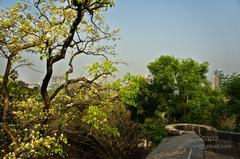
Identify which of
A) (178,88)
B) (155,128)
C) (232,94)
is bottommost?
(155,128)

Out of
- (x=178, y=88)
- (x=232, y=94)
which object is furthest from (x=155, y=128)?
(x=232, y=94)

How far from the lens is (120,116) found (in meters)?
19.2

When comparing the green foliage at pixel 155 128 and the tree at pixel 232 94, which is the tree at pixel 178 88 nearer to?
the green foliage at pixel 155 128

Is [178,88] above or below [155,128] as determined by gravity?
above

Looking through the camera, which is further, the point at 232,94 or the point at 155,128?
the point at 155,128

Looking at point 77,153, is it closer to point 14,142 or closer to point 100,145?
point 100,145

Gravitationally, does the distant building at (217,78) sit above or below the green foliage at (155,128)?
above

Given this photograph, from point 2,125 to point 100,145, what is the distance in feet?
38.3

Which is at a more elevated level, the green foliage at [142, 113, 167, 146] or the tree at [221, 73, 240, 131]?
the tree at [221, 73, 240, 131]

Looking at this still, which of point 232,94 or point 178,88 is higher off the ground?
point 178,88

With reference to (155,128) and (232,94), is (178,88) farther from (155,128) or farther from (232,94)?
(232,94)

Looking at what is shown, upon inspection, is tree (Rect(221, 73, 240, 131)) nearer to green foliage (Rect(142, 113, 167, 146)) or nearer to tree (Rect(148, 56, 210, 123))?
tree (Rect(148, 56, 210, 123))

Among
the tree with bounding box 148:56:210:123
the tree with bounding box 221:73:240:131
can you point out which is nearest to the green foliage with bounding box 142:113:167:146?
the tree with bounding box 148:56:210:123

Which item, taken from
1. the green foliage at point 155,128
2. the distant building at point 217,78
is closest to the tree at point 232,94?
the distant building at point 217,78
